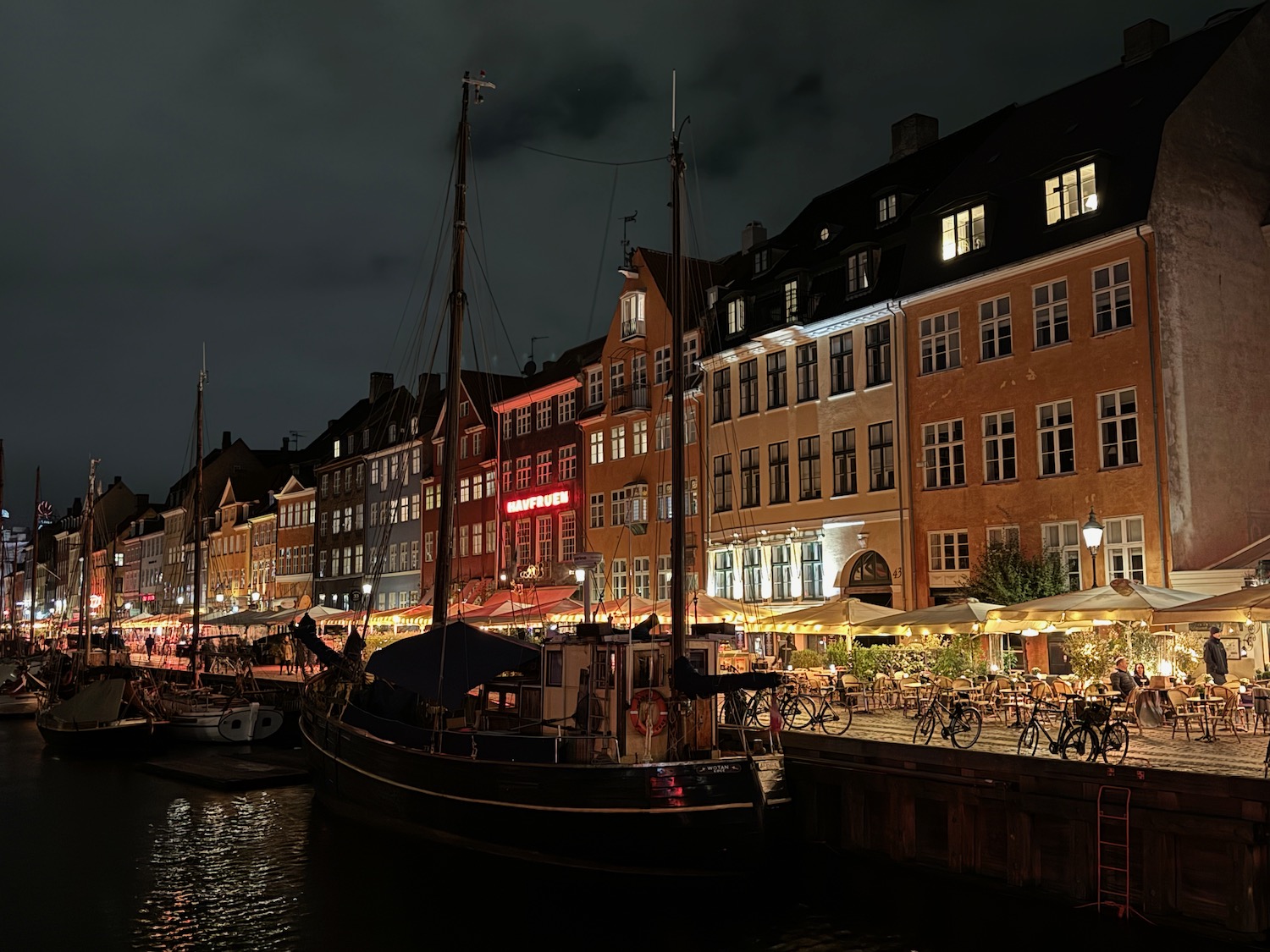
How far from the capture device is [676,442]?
72.0 feet

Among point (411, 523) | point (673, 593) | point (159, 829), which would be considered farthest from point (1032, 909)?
point (411, 523)

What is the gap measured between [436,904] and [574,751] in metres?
3.16

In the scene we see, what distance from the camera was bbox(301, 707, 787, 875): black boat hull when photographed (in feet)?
61.9

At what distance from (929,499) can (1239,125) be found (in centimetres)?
1307

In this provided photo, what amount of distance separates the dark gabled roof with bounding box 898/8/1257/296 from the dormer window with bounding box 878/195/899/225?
212 centimetres

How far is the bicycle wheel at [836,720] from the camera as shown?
Answer: 23656mm

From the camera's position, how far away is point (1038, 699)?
21.6 meters

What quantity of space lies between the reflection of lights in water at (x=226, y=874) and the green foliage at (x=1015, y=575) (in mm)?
17801

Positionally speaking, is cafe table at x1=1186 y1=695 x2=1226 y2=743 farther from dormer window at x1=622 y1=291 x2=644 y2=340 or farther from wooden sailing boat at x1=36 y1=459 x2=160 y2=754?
dormer window at x1=622 y1=291 x2=644 y2=340

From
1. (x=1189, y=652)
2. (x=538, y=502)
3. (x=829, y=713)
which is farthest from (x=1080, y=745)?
(x=538, y=502)

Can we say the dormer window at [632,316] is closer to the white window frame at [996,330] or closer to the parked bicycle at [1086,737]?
the white window frame at [996,330]

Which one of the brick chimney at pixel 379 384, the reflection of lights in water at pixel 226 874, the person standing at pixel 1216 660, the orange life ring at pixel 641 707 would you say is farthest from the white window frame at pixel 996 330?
the brick chimney at pixel 379 384

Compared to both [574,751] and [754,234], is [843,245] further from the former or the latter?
[574,751]

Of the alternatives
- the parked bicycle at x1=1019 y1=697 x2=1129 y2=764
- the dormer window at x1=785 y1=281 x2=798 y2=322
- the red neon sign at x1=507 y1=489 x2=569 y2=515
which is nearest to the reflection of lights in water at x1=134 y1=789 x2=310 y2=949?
the parked bicycle at x1=1019 y1=697 x2=1129 y2=764
